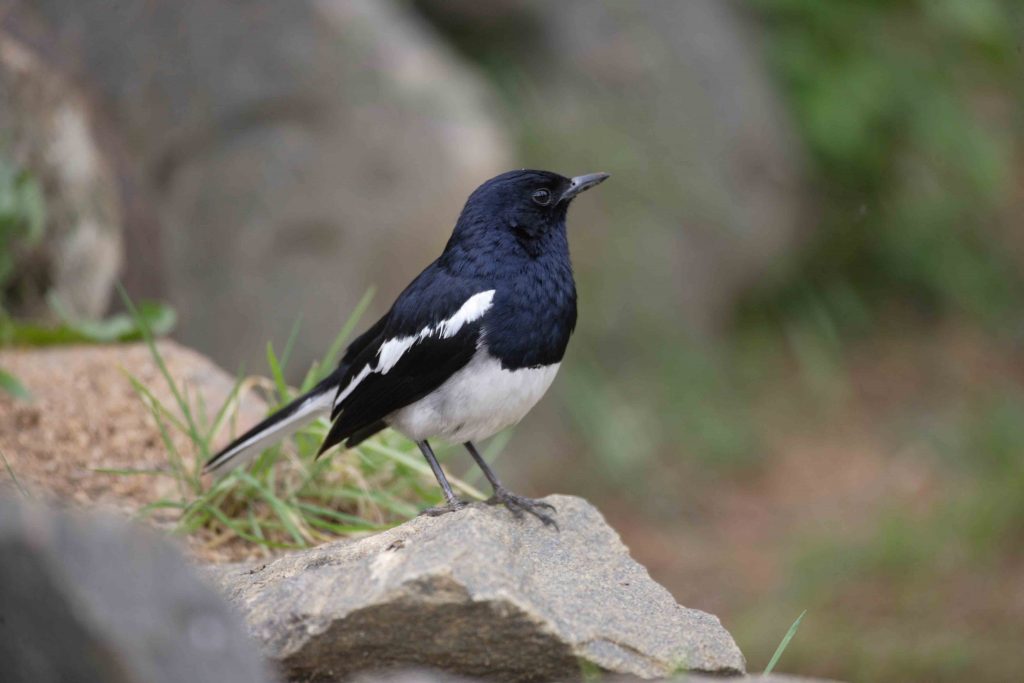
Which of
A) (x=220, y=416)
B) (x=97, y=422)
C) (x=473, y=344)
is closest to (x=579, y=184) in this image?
(x=473, y=344)

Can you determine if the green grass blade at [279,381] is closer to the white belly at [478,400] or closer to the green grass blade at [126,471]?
the green grass blade at [126,471]

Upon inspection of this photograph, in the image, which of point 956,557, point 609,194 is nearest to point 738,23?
point 609,194

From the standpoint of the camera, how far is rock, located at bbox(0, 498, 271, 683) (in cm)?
186

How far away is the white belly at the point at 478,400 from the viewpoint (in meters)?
3.50

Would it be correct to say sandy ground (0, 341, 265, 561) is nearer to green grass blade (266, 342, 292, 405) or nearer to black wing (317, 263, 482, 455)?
green grass blade (266, 342, 292, 405)

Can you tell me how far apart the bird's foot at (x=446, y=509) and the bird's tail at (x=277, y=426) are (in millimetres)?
630

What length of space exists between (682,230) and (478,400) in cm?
536

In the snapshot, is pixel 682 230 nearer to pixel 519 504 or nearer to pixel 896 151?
pixel 896 151

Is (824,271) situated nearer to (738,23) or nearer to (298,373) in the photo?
(738,23)

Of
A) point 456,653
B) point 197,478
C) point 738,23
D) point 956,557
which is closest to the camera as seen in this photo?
point 456,653

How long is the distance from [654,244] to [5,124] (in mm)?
4691

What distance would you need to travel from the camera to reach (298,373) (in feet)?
22.5

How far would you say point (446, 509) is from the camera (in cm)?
350

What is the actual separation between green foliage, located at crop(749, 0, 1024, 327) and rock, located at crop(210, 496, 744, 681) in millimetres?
6455
